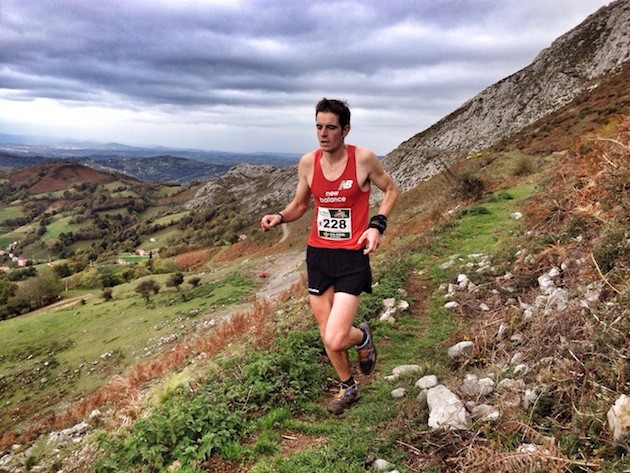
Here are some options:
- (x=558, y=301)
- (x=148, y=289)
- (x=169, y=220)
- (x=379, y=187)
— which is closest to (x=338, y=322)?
(x=379, y=187)

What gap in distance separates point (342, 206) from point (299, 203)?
85cm

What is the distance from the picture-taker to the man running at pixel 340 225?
4.32 meters

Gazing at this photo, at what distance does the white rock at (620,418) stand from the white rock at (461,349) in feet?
7.86

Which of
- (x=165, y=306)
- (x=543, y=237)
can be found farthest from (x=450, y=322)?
(x=165, y=306)

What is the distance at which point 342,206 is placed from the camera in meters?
4.49

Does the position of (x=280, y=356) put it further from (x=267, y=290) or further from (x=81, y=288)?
(x=81, y=288)

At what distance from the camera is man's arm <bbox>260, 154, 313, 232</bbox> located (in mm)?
4782

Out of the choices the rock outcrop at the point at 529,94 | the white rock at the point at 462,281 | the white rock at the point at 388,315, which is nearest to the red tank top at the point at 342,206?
the white rock at the point at 388,315

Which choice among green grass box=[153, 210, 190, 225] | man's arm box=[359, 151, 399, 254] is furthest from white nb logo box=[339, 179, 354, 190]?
green grass box=[153, 210, 190, 225]

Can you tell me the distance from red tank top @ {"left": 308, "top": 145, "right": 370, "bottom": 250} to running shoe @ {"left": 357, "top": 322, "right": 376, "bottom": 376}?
1.29 meters

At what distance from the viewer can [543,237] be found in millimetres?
7242

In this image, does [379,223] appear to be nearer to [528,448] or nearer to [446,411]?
[446,411]

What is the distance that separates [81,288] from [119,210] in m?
142

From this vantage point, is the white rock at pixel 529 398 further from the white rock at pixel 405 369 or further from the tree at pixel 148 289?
the tree at pixel 148 289
